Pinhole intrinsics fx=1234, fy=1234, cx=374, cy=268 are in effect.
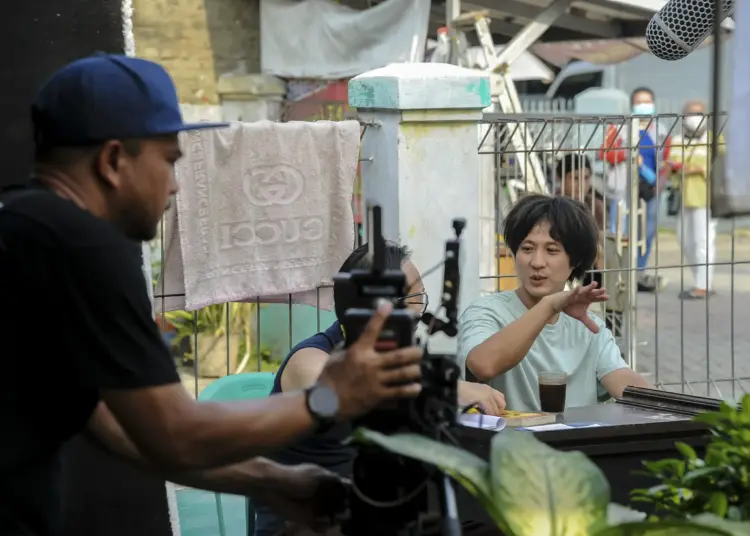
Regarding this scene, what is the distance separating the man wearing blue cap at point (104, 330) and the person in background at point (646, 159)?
3.61 metres

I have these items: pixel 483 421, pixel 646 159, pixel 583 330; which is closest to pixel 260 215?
pixel 583 330

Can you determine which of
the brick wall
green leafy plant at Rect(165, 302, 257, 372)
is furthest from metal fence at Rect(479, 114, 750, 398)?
the brick wall

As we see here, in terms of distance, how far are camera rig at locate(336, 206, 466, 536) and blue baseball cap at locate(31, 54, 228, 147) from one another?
424mm

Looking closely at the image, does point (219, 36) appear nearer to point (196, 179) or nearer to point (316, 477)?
point (196, 179)

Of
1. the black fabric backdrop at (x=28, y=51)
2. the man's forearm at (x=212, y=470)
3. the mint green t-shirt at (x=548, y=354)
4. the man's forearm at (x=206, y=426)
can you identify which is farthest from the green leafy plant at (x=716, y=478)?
the black fabric backdrop at (x=28, y=51)

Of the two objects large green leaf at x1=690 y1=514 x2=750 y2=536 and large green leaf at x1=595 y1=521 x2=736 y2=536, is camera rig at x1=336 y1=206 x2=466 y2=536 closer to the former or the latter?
large green leaf at x1=595 y1=521 x2=736 y2=536

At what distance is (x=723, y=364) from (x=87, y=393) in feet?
20.7

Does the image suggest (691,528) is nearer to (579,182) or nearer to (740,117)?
(740,117)

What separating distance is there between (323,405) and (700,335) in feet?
24.3

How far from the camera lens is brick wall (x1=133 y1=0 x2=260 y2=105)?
10969 millimetres

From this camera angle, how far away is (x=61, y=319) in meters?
1.91

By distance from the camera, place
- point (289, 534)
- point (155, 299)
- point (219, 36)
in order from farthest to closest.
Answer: point (219, 36)
point (155, 299)
point (289, 534)

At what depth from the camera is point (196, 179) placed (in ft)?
Result: 15.1

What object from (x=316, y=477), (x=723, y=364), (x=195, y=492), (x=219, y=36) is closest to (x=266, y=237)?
(x=195, y=492)
